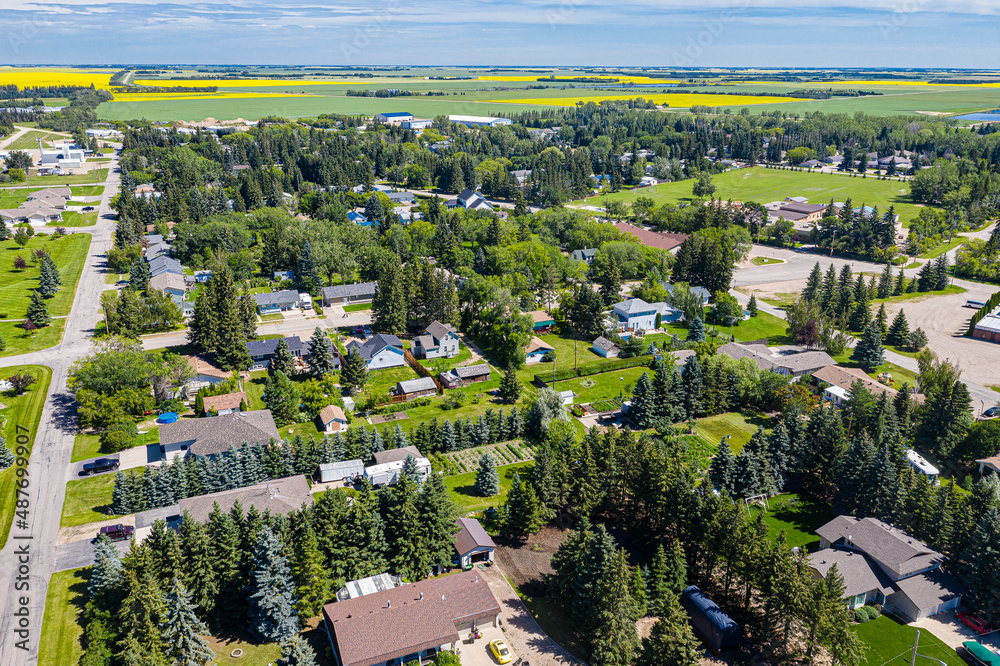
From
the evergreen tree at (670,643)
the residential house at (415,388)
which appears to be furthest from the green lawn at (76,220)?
the evergreen tree at (670,643)

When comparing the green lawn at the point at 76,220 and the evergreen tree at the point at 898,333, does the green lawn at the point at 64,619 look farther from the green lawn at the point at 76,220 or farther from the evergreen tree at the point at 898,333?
the green lawn at the point at 76,220

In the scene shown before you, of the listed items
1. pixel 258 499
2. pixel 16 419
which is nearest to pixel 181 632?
pixel 258 499

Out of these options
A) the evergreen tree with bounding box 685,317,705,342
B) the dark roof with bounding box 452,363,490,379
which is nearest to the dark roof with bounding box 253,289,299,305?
the dark roof with bounding box 452,363,490,379

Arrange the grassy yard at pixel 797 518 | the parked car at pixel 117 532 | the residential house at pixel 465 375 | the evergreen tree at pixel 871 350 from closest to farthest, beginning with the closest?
the parked car at pixel 117 532
the grassy yard at pixel 797 518
the residential house at pixel 465 375
the evergreen tree at pixel 871 350

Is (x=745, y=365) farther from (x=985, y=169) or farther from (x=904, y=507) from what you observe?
(x=985, y=169)

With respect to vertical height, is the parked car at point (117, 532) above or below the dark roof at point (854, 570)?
below
